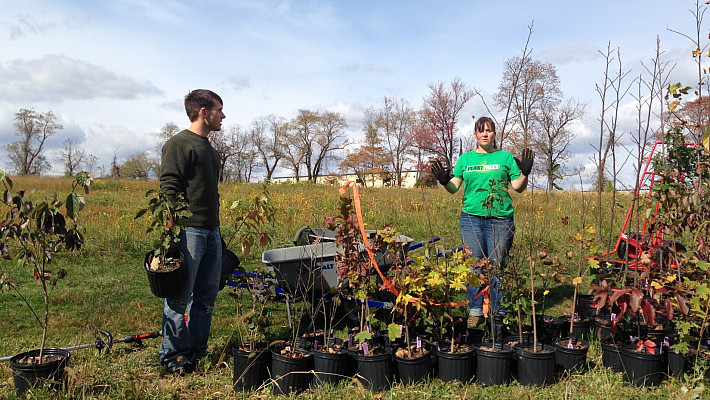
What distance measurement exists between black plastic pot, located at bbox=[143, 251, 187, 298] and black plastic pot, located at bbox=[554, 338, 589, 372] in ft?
7.08

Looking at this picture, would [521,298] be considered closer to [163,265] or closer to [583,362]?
[583,362]

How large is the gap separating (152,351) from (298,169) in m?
45.4

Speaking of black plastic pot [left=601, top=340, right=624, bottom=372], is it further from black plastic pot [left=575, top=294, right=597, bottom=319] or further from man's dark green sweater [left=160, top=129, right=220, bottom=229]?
man's dark green sweater [left=160, top=129, right=220, bottom=229]

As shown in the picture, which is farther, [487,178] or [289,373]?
[487,178]

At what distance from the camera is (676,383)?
266 cm

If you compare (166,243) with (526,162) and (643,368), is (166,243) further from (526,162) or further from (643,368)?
(643,368)

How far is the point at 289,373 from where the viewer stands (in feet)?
8.55

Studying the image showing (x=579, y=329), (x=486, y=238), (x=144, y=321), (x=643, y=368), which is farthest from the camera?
Answer: (x=144, y=321)

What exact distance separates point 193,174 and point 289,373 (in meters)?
1.23

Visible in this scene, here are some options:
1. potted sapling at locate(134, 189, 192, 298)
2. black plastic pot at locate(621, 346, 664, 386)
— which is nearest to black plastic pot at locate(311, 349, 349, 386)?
potted sapling at locate(134, 189, 192, 298)

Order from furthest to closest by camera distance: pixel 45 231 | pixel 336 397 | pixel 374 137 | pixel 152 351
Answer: pixel 374 137, pixel 152 351, pixel 336 397, pixel 45 231

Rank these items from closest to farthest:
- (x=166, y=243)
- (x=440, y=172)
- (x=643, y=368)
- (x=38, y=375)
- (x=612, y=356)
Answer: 1. (x=38, y=375)
2. (x=166, y=243)
3. (x=643, y=368)
4. (x=612, y=356)
5. (x=440, y=172)

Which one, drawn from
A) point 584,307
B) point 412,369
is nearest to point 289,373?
point 412,369

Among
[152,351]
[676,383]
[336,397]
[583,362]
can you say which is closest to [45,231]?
[152,351]
